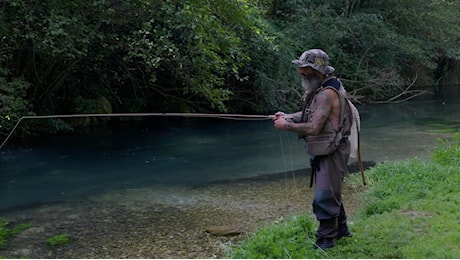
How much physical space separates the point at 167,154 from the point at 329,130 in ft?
27.7

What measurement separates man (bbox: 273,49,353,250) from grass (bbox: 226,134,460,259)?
28 cm

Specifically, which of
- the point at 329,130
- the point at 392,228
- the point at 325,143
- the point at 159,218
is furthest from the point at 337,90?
the point at 159,218

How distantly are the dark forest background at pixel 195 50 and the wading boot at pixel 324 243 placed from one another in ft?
23.3

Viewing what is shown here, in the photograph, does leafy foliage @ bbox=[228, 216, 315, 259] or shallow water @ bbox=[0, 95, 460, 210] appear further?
shallow water @ bbox=[0, 95, 460, 210]

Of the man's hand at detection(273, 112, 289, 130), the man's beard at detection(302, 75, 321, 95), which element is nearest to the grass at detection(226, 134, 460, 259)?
the man's hand at detection(273, 112, 289, 130)

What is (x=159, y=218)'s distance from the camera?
7039 millimetres

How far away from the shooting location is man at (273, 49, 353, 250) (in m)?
4.61

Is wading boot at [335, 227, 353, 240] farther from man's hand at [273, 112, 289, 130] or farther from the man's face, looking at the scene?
the man's face

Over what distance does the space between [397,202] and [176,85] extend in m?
13.5

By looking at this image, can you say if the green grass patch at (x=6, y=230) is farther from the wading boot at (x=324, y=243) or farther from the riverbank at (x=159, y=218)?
the wading boot at (x=324, y=243)

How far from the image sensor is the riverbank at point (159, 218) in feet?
19.1

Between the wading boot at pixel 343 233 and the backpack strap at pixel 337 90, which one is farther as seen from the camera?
the wading boot at pixel 343 233

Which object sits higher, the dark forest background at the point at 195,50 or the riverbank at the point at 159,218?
the dark forest background at the point at 195,50

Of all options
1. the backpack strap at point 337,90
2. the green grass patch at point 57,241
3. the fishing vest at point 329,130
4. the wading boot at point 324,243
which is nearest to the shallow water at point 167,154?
the green grass patch at point 57,241
